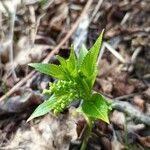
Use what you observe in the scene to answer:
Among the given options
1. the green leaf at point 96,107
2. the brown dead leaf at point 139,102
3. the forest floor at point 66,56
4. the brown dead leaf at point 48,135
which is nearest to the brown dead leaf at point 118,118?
the forest floor at point 66,56

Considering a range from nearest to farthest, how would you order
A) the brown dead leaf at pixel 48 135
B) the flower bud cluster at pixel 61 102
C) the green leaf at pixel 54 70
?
the flower bud cluster at pixel 61 102 < the green leaf at pixel 54 70 < the brown dead leaf at pixel 48 135

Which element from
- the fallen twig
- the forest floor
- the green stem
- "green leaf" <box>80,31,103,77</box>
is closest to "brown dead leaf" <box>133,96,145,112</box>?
the forest floor

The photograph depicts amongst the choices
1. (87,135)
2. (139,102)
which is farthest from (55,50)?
(87,135)

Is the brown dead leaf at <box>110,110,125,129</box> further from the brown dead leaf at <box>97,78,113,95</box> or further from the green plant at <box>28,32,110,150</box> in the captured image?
the green plant at <box>28,32,110,150</box>

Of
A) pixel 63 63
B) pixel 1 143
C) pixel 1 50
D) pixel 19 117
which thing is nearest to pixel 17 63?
pixel 1 50

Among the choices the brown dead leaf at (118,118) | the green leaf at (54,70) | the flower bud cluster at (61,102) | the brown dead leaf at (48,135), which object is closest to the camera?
the flower bud cluster at (61,102)

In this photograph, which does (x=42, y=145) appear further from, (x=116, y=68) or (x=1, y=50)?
(x=1, y=50)

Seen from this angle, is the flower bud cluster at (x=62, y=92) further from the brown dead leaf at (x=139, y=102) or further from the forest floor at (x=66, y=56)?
the brown dead leaf at (x=139, y=102)

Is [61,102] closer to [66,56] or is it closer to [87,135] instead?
[87,135]
